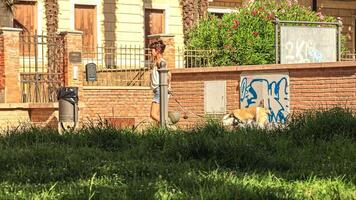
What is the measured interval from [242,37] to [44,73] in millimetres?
7055

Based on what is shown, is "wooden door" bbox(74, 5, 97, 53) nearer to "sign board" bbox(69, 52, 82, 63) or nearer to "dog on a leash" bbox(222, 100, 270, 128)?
"sign board" bbox(69, 52, 82, 63)

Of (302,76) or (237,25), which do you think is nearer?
(302,76)

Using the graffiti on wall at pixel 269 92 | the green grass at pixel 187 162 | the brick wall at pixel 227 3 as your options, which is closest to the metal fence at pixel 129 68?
the graffiti on wall at pixel 269 92

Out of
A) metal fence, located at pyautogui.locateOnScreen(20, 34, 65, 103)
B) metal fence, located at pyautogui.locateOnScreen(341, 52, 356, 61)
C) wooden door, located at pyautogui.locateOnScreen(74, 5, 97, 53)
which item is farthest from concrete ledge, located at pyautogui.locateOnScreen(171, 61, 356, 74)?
wooden door, located at pyautogui.locateOnScreen(74, 5, 97, 53)

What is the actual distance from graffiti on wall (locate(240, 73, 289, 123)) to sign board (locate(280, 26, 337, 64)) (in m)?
0.94

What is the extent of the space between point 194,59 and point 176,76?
1403 mm

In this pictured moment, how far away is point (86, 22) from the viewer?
27.2m

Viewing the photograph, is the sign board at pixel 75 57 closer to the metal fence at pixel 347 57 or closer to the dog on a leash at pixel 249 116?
the dog on a leash at pixel 249 116

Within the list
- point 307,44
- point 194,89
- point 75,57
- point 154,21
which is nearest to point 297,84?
point 307,44

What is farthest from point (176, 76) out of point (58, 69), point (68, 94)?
point (68, 94)

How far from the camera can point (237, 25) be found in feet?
79.3

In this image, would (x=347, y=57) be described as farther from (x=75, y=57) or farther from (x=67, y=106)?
(x=67, y=106)

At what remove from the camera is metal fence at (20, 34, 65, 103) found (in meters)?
19.0

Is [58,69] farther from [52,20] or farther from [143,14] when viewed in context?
[143,14]
